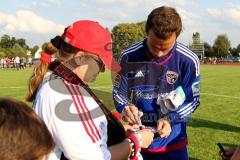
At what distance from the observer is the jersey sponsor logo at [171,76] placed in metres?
4.47

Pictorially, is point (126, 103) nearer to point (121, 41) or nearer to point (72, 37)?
point (121, 41)

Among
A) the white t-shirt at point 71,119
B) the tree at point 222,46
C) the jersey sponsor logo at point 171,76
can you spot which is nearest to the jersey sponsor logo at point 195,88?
the jersey sponsor logo at point 171,76

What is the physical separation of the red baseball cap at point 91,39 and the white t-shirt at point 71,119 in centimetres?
27

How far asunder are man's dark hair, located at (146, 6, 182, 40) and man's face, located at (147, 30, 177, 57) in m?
0.05

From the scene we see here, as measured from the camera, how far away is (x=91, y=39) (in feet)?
9.99

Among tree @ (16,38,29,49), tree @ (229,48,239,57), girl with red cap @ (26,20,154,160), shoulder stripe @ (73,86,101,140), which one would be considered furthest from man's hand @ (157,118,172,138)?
tree @ (16,38,29,49)

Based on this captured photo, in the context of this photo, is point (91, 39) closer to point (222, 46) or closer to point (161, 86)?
point (161, 86)

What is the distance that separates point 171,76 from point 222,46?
116 meters

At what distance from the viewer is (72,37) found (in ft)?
10.1

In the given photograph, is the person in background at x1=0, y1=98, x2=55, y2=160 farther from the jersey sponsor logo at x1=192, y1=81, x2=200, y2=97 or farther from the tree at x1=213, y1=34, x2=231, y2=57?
the tree at x1=213, y1=34, x2=231, y2=57

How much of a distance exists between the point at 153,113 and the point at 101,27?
1739mm

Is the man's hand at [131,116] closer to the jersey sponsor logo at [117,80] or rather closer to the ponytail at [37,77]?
the jersey sponsor logo at [117,80]

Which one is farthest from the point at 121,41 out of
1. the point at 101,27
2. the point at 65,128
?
the point at 65,128

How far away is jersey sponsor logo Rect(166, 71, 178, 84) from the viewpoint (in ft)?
14.7
